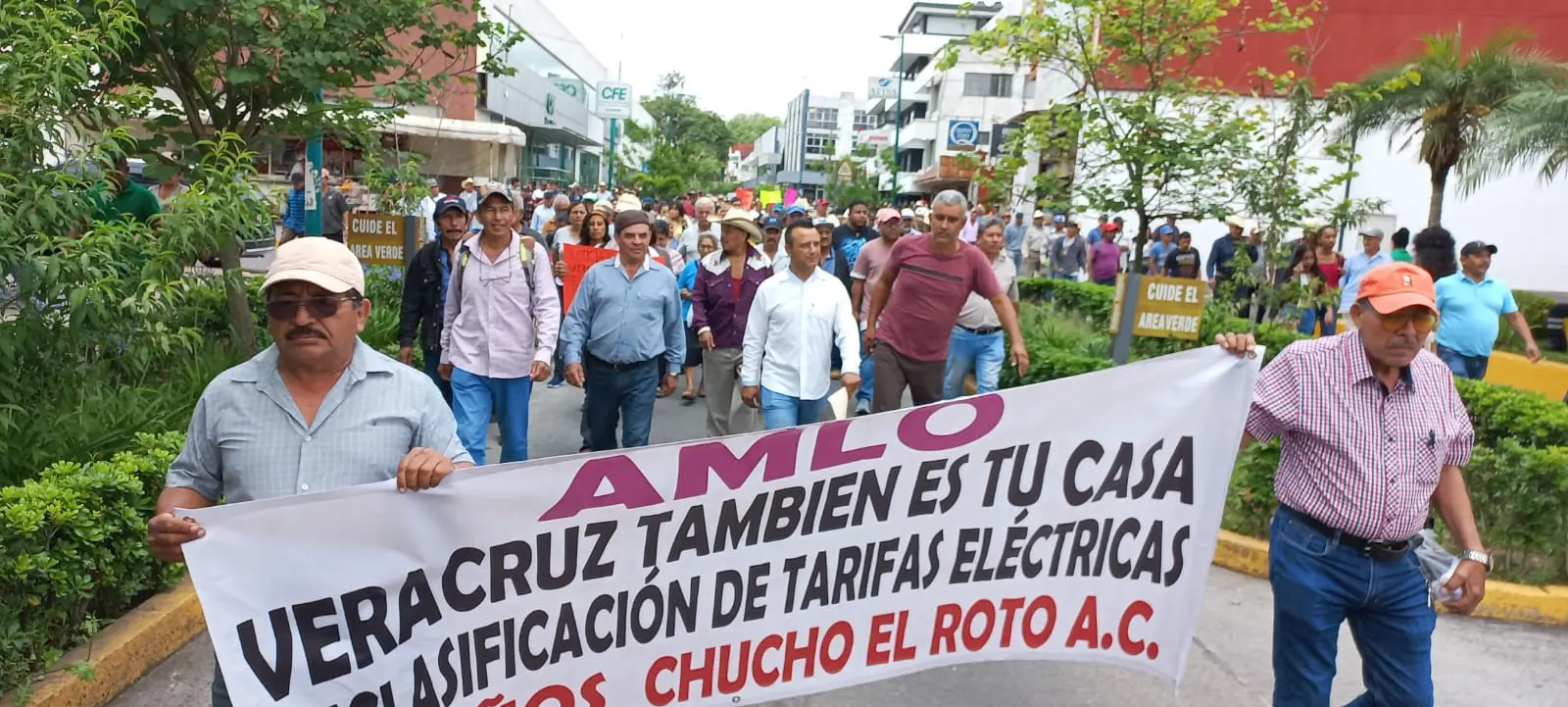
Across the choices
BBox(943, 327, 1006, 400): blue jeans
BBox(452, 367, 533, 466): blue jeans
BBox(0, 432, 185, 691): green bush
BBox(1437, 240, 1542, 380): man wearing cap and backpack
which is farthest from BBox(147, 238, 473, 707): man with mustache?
BBox(1437, 240, 1542, 380): man wearing cap and backpack

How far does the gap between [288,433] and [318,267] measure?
40 cm

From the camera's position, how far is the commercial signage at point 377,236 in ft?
34.1

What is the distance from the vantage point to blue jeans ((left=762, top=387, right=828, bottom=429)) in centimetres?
653

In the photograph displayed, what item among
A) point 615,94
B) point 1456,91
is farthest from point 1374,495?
point 615,94

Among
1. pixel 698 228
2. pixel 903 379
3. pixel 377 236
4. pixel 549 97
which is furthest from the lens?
pixel 549 97

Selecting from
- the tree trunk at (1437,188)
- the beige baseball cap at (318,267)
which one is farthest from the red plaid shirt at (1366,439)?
the tree trunk at (1437,188)

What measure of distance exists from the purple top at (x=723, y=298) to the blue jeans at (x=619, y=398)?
1413mm

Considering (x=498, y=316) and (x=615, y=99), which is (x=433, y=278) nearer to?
(x=498, y=316)

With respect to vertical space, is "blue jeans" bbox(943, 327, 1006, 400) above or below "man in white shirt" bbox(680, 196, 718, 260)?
below

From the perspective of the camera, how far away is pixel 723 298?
28.4 feet

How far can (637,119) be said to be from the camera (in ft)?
336

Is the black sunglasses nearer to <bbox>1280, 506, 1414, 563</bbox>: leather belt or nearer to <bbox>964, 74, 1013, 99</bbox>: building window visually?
<bbox>1280, 506, 1414, 563</bbox>: leather belt

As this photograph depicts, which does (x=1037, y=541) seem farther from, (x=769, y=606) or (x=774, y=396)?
(x=774, y=396)

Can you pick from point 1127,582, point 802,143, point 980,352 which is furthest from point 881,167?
point 1127,582
